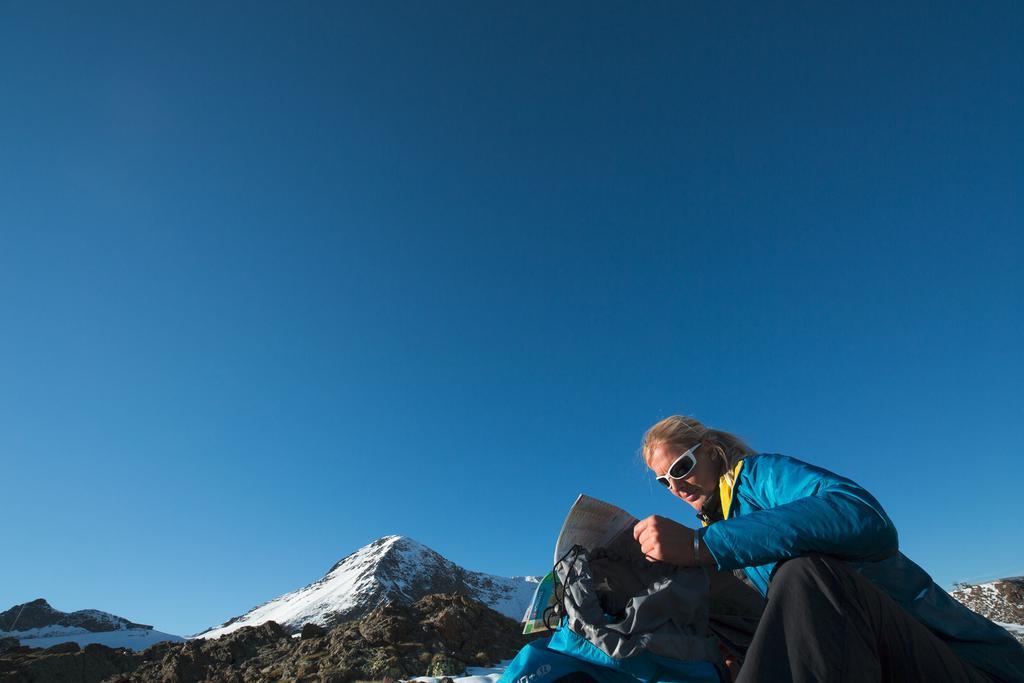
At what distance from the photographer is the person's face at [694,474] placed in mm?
2535

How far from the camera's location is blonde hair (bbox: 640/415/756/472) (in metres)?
2.54

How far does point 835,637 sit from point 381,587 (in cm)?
7308

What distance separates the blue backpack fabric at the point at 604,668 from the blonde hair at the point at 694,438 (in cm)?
94

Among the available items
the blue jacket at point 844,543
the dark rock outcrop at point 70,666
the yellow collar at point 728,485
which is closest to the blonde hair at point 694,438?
the yellow collar at point 728,485

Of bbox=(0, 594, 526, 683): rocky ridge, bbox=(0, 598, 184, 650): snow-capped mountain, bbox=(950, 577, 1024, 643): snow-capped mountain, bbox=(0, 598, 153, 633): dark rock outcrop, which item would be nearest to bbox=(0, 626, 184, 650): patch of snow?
bbox=(0, 598, 184, 650): snow-capped mountain

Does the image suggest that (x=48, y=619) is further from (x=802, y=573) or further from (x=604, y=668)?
(x=802, y=573)

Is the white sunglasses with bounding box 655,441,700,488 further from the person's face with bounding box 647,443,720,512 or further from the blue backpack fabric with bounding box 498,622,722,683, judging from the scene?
the blue backpack fabric with bounding box 498,622,722,683

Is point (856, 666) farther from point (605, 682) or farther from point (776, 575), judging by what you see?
point (605, 682)

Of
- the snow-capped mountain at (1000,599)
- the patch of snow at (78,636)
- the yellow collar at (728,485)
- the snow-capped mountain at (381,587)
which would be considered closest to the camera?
the yellow collar at (728,485)

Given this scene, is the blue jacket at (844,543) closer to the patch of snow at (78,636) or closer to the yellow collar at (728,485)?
the yellow collar at (728,485)

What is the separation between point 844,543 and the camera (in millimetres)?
1596

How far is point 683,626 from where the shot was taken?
1.87 m

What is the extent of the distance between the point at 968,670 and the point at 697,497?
1.12 m

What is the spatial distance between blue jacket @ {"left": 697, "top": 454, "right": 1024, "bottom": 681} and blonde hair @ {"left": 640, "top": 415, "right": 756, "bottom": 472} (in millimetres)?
514
